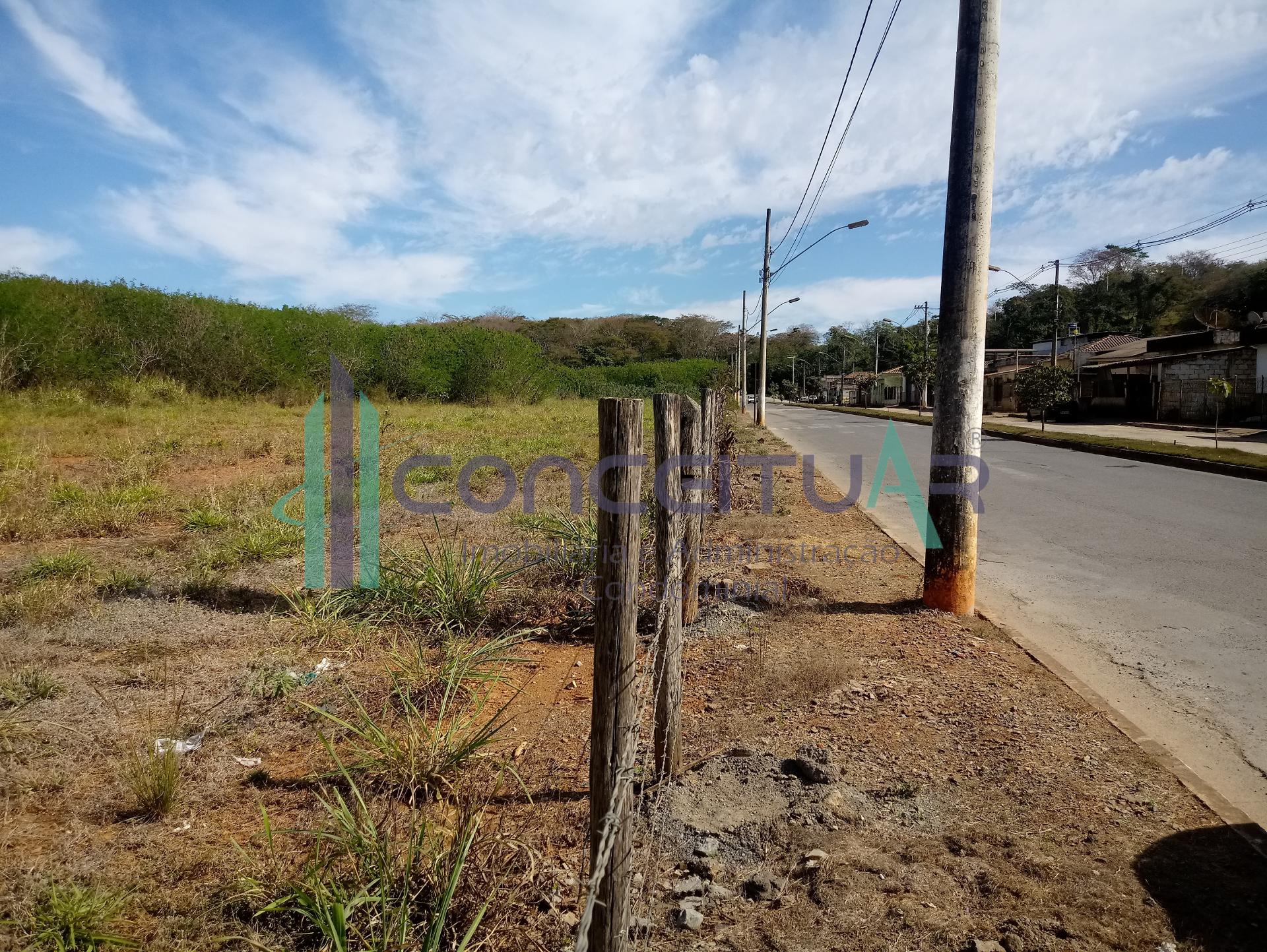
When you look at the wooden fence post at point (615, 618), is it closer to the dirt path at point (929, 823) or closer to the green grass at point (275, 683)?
the dirt path at point (929, 823)

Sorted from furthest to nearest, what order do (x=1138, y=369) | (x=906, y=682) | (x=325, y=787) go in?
(x=1138, y=369)
(x=906, y=682)
(x=325, y=787)

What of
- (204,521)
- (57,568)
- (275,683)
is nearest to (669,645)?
(275,683)

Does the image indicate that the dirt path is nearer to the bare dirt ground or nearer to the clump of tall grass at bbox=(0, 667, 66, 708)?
the bare dirt ground

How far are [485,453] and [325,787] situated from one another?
10.1 m

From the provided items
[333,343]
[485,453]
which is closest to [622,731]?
[485,453]

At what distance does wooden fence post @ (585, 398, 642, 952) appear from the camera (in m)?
1.85

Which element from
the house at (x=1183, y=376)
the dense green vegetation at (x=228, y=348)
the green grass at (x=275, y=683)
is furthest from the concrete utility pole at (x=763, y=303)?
the green grass at (x=275, y=683)

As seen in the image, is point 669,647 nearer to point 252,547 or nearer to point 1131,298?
point 252,547

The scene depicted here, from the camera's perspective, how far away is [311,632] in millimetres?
4375

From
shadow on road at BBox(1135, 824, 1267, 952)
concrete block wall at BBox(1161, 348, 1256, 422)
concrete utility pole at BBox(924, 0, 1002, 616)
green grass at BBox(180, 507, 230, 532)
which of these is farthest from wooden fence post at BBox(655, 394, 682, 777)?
concrete block wall at BBox(1161, 348, 1256, 422)

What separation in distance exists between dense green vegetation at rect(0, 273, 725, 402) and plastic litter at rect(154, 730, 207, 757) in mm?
16446

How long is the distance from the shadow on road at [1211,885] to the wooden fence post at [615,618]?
1.67m

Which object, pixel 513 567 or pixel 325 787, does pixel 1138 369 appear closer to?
pixel 513 567

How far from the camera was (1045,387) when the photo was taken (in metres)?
25.4
